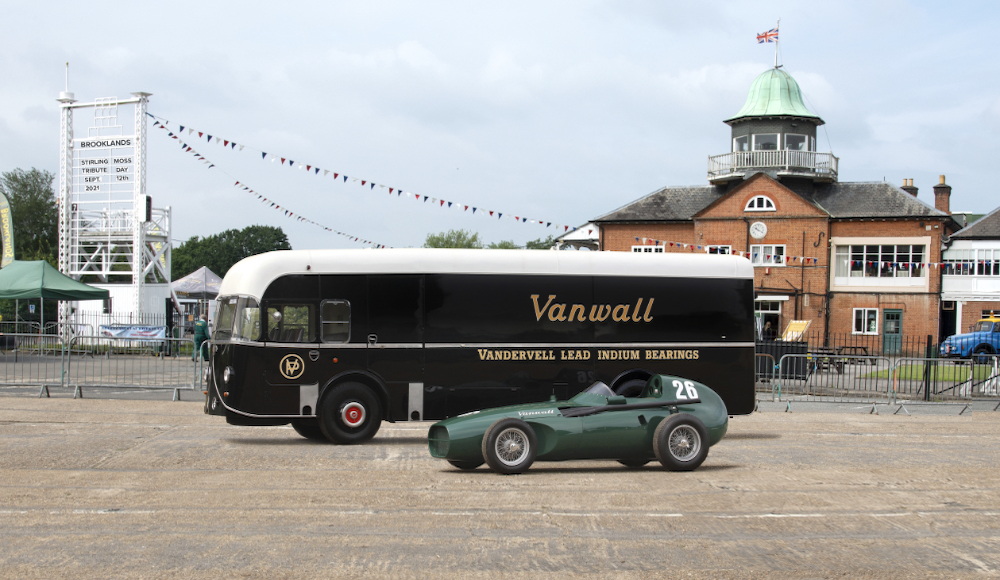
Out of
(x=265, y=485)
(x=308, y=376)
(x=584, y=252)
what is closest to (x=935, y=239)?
(x=584, y=252)

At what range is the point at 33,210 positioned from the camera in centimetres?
7744

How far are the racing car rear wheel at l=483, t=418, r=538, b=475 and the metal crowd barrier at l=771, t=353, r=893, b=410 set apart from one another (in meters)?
11.8

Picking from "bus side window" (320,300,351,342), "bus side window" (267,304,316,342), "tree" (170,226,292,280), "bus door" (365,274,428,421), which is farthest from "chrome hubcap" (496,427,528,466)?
"tree" (170,226,292,280)

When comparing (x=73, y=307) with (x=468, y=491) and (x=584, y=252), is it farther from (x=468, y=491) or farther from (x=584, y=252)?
(x=468, y=491)

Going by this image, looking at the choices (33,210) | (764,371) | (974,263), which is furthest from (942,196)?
(33,210)

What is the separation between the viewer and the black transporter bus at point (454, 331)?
1260 centimetres

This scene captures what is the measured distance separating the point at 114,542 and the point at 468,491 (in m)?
3.41

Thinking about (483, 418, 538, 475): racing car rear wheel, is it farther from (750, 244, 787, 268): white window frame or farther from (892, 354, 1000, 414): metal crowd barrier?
(750, 244, 787, 268): white window frame

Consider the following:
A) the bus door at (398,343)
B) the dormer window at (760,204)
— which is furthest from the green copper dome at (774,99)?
the bus door at (398,343)

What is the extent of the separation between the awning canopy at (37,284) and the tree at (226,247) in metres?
75.2

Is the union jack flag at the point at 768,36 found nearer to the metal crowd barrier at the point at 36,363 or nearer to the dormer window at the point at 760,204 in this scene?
the dormer window at the point at 760,204

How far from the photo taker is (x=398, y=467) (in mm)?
10422

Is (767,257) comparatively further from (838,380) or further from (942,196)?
(838,380)

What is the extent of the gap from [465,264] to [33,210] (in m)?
76.3
